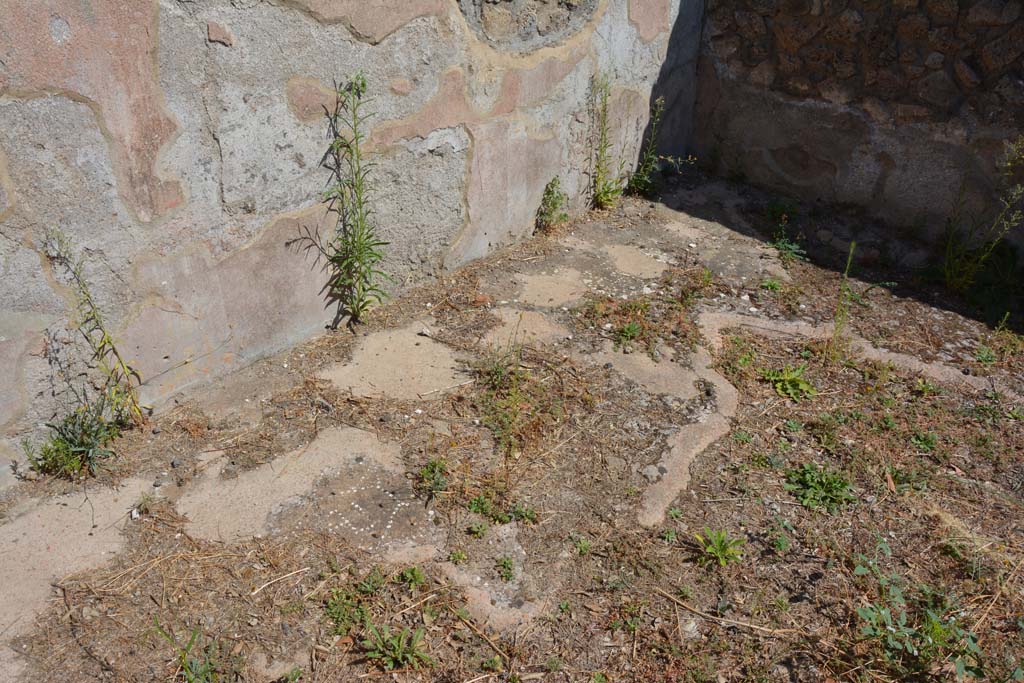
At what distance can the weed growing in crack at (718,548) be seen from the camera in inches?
96.2

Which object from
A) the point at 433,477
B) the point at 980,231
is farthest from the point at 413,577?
the point at 980,231

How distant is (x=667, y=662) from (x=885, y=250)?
9.58 feet

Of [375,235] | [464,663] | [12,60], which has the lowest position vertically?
[464,663]

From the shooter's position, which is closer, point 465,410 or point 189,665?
point 189,665

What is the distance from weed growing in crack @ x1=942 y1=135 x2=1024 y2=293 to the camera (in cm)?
395

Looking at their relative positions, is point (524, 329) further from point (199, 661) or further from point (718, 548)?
point (199, 661)

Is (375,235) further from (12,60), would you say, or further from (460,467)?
(12,60)

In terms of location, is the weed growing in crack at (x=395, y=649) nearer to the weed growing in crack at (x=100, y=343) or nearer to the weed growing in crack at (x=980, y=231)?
the weed growing in crack at (x=100, y=343)

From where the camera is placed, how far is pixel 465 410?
303cm

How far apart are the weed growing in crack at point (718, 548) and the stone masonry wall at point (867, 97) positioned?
2.72 meters

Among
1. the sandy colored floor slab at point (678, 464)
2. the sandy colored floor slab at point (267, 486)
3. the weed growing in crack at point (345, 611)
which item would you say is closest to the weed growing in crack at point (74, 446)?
the sandy colored floor slab at point (267, 486)

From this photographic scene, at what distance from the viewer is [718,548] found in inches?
96.8

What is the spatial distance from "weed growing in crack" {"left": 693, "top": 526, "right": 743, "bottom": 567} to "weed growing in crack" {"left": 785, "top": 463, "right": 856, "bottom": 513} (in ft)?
1.09

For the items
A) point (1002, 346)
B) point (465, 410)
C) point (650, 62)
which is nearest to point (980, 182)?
point (1002, 346)
